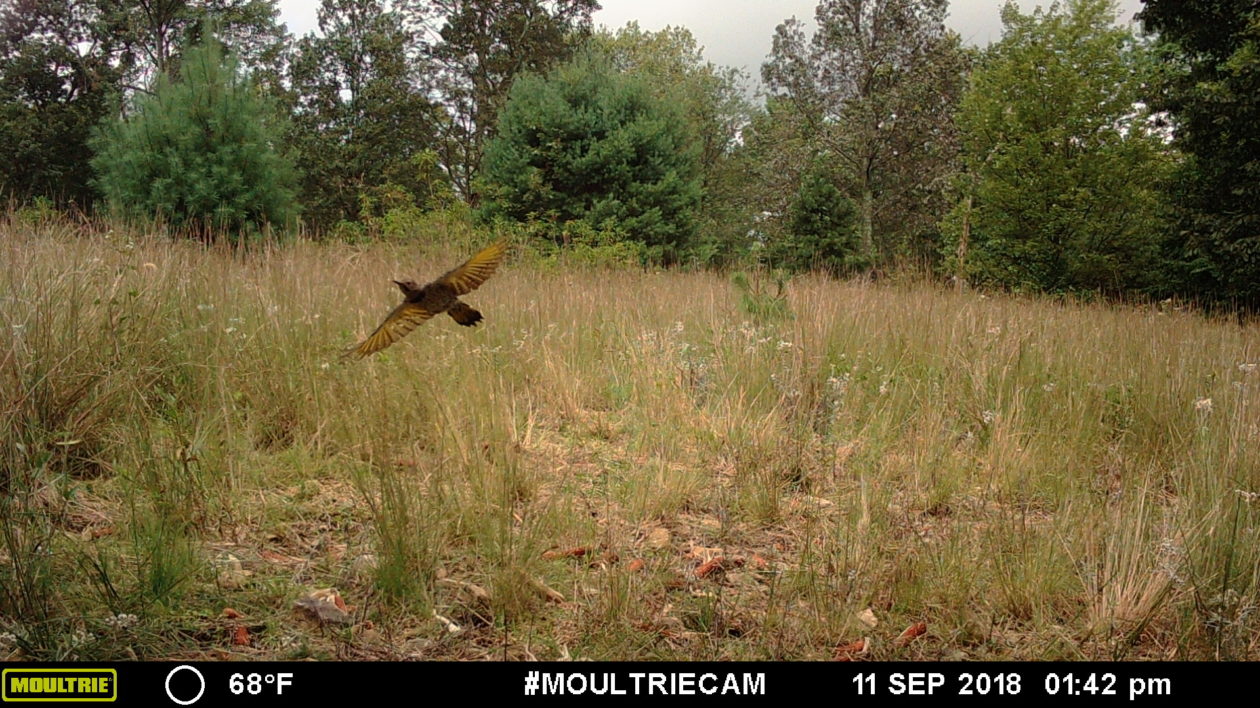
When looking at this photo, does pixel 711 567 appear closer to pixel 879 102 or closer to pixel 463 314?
pixel 463 314

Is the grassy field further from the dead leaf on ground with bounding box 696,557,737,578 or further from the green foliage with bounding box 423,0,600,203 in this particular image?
the green foliage with bounding box 423,0,600,203

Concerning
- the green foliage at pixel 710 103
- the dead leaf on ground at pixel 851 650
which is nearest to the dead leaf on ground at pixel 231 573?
the dead leaf on ground at pixel 851 650

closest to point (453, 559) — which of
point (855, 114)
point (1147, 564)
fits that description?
point (1147, 564)

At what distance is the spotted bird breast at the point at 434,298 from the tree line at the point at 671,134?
22.9 feet

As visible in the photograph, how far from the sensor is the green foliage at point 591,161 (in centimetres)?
1326

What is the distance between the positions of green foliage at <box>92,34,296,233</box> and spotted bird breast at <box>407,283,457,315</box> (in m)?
8.83

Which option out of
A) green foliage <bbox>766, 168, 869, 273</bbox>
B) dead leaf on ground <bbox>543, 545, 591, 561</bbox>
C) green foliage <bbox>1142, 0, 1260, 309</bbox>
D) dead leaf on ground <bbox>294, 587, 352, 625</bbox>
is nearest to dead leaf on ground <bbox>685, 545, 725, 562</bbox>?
dead leaf on ground <bbox>543, 545, 591, 561</bbox>

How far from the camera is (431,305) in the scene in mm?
879

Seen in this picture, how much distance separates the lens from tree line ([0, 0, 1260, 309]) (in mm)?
10312

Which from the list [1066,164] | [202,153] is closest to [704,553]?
[202,153]

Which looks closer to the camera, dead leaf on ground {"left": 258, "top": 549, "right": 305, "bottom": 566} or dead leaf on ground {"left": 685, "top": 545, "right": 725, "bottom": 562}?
dead leaf on ground {"left": 258, "top": 549, "right": 305, "bottom": 566}
